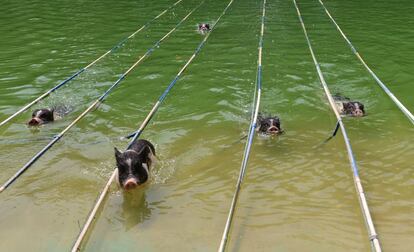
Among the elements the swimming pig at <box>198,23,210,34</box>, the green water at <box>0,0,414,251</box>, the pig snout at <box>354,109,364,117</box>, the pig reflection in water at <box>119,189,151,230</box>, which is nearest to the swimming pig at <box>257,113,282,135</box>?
the green water at <box>0,0,414,251</box>

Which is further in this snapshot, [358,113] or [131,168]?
[358,113]

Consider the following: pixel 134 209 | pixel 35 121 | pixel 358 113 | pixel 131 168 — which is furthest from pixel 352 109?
pixel 35 121

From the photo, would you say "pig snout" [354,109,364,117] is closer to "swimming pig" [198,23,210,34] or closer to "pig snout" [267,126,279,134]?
"pig snout" [267,126,279,134]

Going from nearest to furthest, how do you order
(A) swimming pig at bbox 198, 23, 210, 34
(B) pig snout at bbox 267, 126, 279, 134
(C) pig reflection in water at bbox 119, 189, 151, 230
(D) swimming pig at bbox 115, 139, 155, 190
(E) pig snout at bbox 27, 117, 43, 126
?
1. (C) pig reflection in water at bbox 119, 189, 151, 230
2. (D) swimming pig at bbox 115, 139, 155, 190
3. (B) pig snout at bbox 267, 126, 279, 134
4. (E) pig snout at bbox 27, 117, 43, 126
5. (A) swimming pig at bbox 198, 23, 210, 34

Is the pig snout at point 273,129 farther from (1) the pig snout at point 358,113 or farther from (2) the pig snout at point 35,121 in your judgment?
(2) the pig snout at point 35,121

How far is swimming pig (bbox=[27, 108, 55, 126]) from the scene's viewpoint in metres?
12.0

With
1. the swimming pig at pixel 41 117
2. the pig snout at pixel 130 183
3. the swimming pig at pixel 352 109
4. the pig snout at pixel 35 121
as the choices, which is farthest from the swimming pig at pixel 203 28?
the pig snout at pixel 130 183

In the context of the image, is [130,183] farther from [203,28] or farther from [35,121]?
[203,28]

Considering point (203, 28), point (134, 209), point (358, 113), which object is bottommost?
point (134, 209)

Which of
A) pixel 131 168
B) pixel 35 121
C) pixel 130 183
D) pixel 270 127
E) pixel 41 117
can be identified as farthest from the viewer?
pixel 41 117

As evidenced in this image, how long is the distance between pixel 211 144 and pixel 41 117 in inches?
173

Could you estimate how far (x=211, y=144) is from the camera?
1098 cm

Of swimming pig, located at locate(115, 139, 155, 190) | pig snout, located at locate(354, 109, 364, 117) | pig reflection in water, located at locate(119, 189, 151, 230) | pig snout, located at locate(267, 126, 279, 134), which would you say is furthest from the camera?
pig snout, located at locate(354, 109, 364, 117)

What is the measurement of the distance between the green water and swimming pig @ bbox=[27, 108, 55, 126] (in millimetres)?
204
